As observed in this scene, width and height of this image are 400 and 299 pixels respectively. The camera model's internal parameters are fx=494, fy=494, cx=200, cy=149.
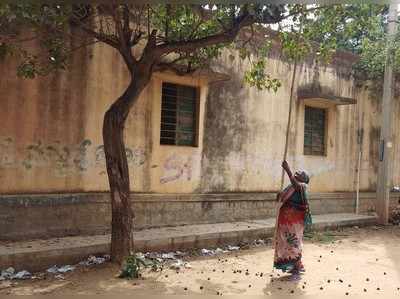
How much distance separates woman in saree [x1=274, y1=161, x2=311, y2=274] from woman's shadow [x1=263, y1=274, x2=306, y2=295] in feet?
0.51

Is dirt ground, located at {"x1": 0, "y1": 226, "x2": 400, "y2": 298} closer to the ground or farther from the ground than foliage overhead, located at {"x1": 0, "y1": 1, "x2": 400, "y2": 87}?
closer to the ground

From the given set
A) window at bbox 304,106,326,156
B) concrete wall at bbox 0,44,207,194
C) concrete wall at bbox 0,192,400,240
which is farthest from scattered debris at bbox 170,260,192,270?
window at bbox 304,106,326,156

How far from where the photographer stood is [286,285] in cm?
646

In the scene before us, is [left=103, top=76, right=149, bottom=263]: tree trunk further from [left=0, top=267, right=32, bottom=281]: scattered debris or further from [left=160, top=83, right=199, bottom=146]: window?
[left=160, top=83, right=199, bottom=146]: window

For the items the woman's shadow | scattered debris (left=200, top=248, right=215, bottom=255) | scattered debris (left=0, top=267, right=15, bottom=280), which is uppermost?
scattered debris (left=0, top=267, right=15, bottom=280)

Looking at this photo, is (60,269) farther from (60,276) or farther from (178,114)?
(178,114)

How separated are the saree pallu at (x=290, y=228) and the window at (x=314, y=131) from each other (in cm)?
551

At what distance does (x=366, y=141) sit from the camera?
13648mm

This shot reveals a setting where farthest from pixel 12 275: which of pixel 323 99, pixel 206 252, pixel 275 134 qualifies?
pixel 323 99

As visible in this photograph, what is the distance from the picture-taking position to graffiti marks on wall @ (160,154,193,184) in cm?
927

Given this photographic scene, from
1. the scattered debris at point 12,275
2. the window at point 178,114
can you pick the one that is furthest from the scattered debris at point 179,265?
the window at point 178,114

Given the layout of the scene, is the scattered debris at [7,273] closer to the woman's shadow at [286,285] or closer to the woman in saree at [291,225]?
the woman's shadow at [286,285]

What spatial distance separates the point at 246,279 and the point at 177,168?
326 cm

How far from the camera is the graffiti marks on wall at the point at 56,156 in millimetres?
7293
